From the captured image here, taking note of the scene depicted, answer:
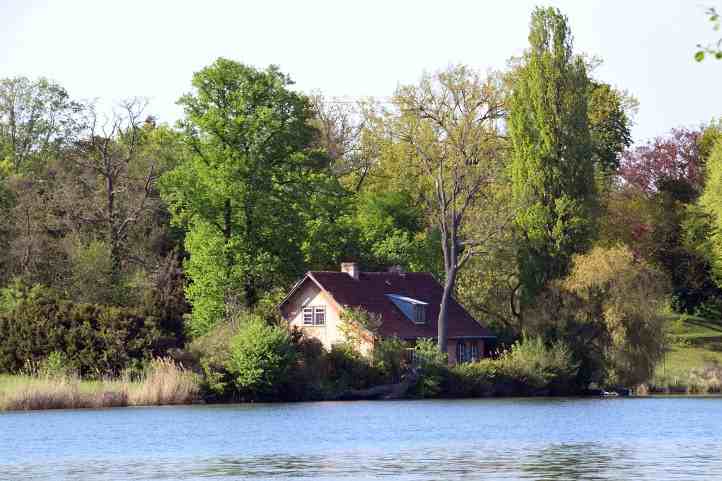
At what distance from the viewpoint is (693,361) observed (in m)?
83.6

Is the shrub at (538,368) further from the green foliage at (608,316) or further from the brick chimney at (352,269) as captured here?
the brick chimney at (352,269)

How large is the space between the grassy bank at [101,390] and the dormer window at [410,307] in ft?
48.5

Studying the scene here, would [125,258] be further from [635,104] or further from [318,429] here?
[635,104]

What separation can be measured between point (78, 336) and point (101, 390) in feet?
18.2

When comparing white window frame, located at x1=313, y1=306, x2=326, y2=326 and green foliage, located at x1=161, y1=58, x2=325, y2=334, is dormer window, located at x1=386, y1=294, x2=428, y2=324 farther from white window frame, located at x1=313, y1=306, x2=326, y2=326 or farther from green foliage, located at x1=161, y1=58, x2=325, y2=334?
green foliage, located at x1=161, y1=58, x2=325, y2=334

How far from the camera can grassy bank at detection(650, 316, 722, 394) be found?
7156cm

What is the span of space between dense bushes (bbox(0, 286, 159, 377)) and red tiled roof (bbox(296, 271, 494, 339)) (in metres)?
11.0

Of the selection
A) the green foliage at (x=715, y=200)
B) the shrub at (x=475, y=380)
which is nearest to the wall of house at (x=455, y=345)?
the shrub at (x=475, y=380)

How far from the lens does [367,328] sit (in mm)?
68375

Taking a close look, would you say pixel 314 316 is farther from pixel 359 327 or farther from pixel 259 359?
pixel 259 359

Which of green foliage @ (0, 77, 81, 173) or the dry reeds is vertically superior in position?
green foliage @ (0, 77, 81, 173)

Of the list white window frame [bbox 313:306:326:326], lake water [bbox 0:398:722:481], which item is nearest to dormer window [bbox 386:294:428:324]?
white window frame [bbox 313:306:326:326]

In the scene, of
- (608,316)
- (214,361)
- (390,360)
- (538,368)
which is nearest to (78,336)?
(214,361)

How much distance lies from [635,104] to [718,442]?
67633mm
